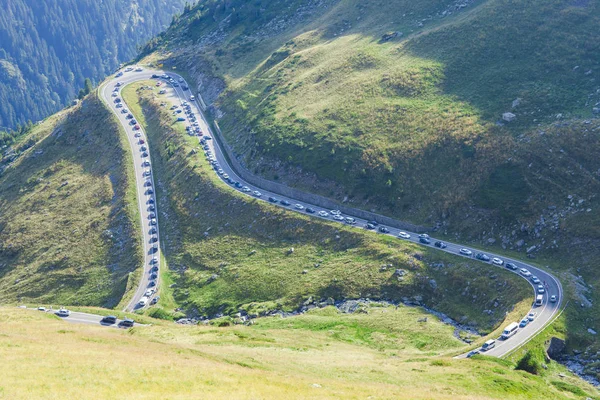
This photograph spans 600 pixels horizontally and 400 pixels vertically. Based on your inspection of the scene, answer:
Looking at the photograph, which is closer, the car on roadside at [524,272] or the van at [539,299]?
the van at [539,299]

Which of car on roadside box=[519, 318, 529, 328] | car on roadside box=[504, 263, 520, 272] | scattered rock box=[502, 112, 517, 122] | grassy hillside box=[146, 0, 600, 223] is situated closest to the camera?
Answer: car on roadside box=[519, 318, 529, 328]

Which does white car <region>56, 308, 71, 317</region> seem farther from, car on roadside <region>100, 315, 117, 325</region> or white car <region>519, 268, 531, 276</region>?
white car <region>519, 268, 531, 276</region>

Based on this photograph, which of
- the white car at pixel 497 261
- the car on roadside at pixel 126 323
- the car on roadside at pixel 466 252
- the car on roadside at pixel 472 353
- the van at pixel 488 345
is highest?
the car on roadside at pixel 466 252

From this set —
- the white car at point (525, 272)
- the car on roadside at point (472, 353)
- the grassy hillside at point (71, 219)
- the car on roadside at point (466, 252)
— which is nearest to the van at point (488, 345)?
the car on roadside at point (472, 353)

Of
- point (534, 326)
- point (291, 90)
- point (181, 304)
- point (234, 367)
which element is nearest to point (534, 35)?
point (291, 90)

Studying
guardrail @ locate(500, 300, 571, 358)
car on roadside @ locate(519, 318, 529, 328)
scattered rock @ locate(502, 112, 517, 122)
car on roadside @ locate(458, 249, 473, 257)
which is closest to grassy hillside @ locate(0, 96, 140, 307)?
car on roadside @ locate(458, 249, 473, 257)

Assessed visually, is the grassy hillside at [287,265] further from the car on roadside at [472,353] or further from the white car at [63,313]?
the white car at [63,313]

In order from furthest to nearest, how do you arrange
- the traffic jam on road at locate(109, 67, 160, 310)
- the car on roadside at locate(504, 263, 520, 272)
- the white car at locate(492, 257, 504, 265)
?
the traffic jam on road at locate(109, 67, 160, 310) → the white car at locate(492, 257, 504, 265) → the car on roadside at locate(504, 263, 520, 272)
